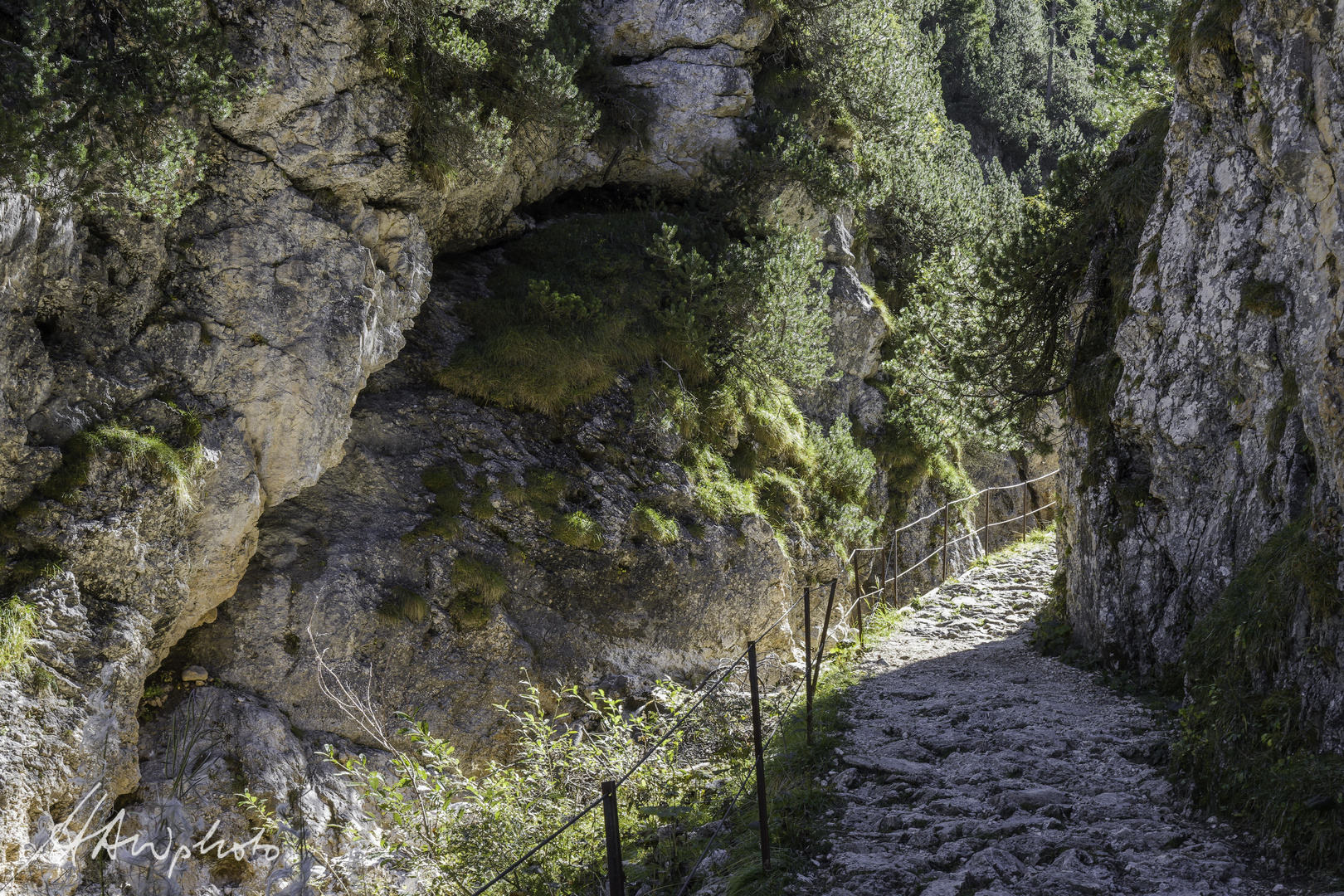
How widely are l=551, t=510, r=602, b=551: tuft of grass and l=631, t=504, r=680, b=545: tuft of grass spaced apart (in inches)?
27.9

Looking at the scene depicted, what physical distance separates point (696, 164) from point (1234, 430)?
36.4 ft

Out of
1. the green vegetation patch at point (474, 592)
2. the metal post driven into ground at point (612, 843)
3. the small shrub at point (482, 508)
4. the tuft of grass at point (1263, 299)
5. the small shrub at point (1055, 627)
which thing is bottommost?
the small shrub at point (1055, 627)

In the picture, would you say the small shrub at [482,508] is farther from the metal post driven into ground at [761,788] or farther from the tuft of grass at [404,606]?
the metal post driven into ground at [761,788]

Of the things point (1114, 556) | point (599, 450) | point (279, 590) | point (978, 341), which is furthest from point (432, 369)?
point (1114, 556)

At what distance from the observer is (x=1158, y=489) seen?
8.77 metres

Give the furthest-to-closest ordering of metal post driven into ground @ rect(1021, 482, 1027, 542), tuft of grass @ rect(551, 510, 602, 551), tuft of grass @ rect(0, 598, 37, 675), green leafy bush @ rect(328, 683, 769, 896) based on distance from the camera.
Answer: metal post driven into ground @ rect(1021, 482, 1027, 542), tuft of grass @ rect(551, 510, 602, 551), tuft of grass @ rect(0, 598, 37, 675), green leafy bush @ rect(328, 683, 769, 896)

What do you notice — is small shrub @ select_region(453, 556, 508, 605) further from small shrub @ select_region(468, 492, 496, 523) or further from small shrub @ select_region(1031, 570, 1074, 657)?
small shrub @ select_region(1031, 570, 1074, 657)

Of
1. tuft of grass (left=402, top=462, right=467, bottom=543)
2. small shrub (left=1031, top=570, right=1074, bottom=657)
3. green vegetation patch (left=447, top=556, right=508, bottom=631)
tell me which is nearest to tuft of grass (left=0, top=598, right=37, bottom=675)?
tuft of grass (left=402, top=462, right=467, bottom=543)

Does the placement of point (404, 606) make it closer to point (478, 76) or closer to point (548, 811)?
point (548, 811)

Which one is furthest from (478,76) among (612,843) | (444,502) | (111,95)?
(612,843)

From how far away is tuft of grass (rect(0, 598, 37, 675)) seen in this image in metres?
7.49

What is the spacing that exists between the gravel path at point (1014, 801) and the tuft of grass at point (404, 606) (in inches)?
210

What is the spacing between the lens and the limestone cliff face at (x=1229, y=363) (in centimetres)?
536

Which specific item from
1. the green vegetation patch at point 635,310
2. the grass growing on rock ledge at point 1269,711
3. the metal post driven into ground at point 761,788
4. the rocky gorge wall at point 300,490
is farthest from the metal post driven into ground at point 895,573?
the metal post driven into ground at point 761,788
